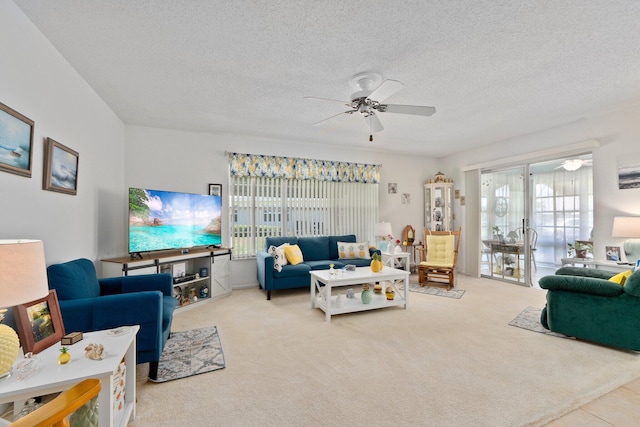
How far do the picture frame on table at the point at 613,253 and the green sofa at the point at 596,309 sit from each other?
1017 millimetres

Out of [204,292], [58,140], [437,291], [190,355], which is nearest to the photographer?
[58,140]

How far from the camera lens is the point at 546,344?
2781mm

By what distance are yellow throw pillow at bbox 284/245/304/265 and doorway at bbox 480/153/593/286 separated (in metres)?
3.68

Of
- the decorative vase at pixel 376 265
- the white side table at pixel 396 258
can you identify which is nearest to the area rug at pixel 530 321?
the decorative vase at pixel 376 265

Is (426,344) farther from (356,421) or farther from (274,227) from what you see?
(274,227)

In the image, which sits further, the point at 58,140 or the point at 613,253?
the point at 613,253

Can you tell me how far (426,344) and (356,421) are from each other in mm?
1303

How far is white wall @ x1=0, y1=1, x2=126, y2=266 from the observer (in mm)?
1904

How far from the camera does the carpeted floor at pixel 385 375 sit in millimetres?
1829

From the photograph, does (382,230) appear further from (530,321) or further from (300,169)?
(530,321)

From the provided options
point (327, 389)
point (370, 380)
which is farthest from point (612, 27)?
point (327, 389)

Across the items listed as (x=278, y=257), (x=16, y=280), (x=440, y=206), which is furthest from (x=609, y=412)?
(x=440, y=206)

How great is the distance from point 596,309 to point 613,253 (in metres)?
1.69

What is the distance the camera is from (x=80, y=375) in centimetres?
132
